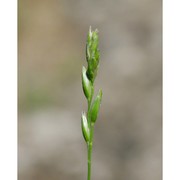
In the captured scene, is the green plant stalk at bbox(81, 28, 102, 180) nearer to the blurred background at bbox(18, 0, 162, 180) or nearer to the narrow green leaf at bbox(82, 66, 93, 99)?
the narrow green leaf at bbox(82, 66, 93, 99)

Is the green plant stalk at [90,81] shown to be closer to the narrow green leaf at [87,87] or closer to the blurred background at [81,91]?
the narrow green leaf at [87,87]

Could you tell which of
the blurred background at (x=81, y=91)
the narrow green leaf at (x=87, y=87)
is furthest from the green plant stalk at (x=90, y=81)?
the blurred background at (x=81, y=91)

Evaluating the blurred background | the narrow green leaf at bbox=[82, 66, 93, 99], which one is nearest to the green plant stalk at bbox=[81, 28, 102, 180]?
the narrow green leaf at bbox=[82, 66, 93, 99]

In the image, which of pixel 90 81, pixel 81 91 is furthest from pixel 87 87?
pixel 81 91

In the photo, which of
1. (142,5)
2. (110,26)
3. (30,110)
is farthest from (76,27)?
(30,110)

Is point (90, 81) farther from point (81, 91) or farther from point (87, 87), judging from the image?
point (81, 91)

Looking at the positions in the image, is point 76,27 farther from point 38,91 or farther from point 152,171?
point 152,171

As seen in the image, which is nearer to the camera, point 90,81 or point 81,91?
point 90,81

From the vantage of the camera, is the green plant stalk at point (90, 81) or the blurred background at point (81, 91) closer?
the green plant stalk at point (90, 81)
